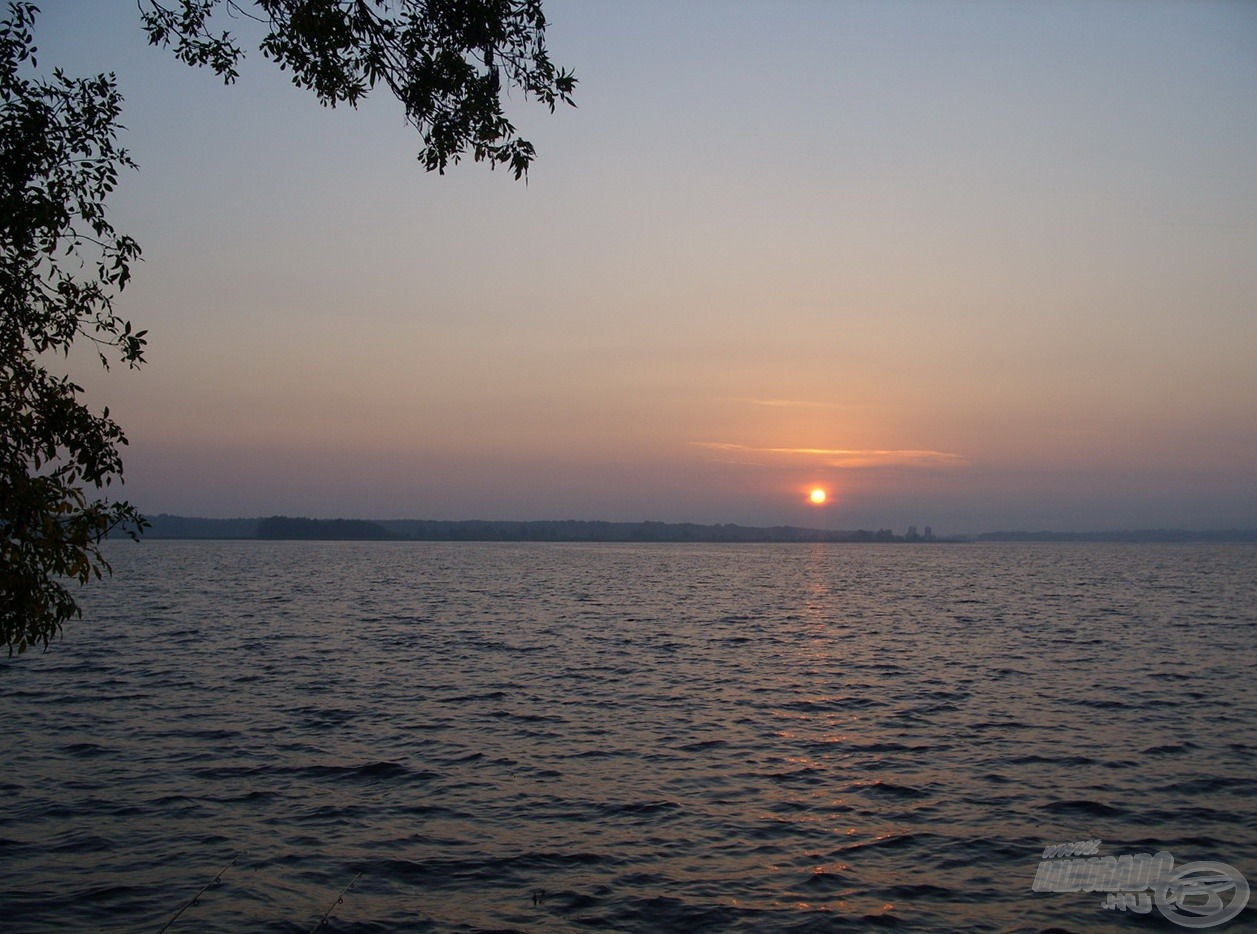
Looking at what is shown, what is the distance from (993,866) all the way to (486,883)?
27.2 feet

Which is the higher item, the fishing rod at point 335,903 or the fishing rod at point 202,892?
the fishing rod at point 335,903

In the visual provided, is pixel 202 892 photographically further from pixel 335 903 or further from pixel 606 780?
pixel 606 780

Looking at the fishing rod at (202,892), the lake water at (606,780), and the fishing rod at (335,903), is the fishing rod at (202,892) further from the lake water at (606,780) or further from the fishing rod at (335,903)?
the fishing rod at (335,903)

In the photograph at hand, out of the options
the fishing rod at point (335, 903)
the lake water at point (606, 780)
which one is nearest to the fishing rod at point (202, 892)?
the lake water at point (606, 780)

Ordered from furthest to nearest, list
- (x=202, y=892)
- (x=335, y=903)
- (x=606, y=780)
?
(x=606, y=780)
(x=202, y=892)
(x=335, y=903)

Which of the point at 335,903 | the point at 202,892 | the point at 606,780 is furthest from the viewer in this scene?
the point at 606,780

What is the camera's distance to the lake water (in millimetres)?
13906

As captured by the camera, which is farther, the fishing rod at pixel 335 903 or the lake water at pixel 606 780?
the lake water at pixel 606 780

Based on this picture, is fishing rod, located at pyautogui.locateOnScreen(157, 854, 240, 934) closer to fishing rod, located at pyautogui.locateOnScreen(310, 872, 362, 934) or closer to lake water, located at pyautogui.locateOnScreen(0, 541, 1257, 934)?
lake water, located at pyautogui.locateOnScreen(0, 541, 1257, 934)

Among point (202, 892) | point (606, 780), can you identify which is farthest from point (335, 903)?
point (606, 780)

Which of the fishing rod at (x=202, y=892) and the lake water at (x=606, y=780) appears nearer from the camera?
the fishing rod at (x=202, y=892)

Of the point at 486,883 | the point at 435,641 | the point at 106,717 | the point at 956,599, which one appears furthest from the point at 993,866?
the point at 956,599

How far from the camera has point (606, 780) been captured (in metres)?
20.2

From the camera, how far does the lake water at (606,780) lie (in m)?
13.9
